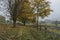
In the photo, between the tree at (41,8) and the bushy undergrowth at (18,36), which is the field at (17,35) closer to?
the bushy undergrowth at (18,36)

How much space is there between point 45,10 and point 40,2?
9.29 feet

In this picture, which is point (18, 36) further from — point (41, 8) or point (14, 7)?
point (41, 8)

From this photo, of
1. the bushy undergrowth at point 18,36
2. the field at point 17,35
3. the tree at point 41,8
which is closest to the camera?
the bushy undergrowth at point 18,36

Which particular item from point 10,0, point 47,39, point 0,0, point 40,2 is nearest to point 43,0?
point 40,2

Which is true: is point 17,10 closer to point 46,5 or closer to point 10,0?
point 10,0

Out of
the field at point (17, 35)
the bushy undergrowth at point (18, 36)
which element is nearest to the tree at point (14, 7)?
the field at point (17, 35)

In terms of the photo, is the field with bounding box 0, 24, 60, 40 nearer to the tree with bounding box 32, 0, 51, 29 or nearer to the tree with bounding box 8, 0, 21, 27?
the tree with bounding box 8, 0, 21, 27

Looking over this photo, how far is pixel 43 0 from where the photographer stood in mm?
49625

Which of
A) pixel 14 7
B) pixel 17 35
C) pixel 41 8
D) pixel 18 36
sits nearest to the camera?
pixel 18 36

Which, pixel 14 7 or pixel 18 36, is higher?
pixel 14 7

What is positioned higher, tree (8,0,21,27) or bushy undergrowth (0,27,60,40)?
tree (8,0,21,27)

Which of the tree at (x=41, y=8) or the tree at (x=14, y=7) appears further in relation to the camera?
the tree at (x=41, y=8)

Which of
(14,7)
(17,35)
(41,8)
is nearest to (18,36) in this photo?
(17,35)

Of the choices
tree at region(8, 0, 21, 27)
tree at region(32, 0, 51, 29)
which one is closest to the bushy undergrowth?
tree at region(8, 0, 21, 27)
